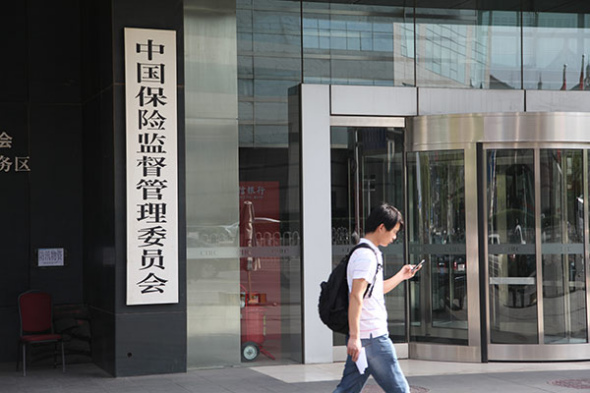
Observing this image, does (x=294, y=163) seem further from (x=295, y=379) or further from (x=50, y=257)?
(x=50, y=257)

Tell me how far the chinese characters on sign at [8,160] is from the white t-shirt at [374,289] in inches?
267

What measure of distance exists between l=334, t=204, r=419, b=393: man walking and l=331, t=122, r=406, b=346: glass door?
17.3ft

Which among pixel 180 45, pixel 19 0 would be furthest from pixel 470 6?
pixel 19 0

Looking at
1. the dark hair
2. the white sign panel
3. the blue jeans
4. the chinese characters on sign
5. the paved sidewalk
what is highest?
the chinese characters on sign

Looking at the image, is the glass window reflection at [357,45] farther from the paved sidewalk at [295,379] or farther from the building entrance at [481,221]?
the paved sidewalk at [295,379]

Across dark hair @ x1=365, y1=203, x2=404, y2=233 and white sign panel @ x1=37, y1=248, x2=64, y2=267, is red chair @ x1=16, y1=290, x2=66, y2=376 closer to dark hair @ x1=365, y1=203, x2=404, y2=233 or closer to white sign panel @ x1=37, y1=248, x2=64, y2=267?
white sign panel @ x1=37, y1=248, x2=64, y2=267

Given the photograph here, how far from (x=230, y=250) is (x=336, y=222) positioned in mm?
1449

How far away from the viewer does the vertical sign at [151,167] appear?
9.88 meters

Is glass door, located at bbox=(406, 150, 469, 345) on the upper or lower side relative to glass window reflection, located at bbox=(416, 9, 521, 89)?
lower

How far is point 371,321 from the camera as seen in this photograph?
18.8ft

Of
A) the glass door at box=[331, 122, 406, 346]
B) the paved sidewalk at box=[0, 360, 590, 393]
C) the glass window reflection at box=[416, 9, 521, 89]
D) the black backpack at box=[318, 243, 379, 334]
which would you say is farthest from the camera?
the glass window reflection at box=[416, 9, 521, 89]

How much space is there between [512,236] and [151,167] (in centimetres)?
454

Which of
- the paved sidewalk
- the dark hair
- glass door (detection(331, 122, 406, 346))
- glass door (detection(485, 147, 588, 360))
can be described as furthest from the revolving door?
the dark hair

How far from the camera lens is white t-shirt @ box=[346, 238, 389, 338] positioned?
5629 mm
